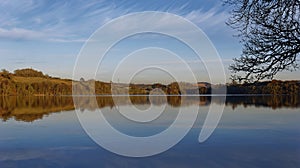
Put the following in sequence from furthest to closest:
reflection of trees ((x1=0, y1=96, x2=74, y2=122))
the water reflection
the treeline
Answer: the treeline → the water reflection → reflection of trees ((x1=0, y1=96, x2=74, y2=122))

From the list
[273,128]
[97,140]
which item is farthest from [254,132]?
[97,140]

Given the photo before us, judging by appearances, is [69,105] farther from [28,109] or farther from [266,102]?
[266,102]

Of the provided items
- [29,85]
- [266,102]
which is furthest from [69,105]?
[29,85]

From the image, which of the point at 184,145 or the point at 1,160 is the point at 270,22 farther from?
the point at 1,160

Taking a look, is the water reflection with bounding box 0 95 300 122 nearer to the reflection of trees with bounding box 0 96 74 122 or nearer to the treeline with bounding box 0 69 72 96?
the reflection of trees with bounding box 0 96 74 122

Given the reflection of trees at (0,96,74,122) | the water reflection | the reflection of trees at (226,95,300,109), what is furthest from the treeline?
the reflection of trees at (226,95,300,109)

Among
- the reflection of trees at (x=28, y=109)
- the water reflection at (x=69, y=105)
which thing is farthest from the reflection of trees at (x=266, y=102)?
the reflection of trees at (x=28, y=109)

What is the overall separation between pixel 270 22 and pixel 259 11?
0.81ft

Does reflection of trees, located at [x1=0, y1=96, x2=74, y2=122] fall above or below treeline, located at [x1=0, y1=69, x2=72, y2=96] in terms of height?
below

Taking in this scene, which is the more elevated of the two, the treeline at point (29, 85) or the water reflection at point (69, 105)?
the treeline at point (29, 85)

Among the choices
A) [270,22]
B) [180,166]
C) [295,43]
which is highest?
[270,22]

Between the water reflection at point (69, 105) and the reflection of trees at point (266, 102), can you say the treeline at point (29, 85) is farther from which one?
the reflection of trees at point (266, 102)

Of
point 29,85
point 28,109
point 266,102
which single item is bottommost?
point 28,109

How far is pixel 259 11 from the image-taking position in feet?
15.0
